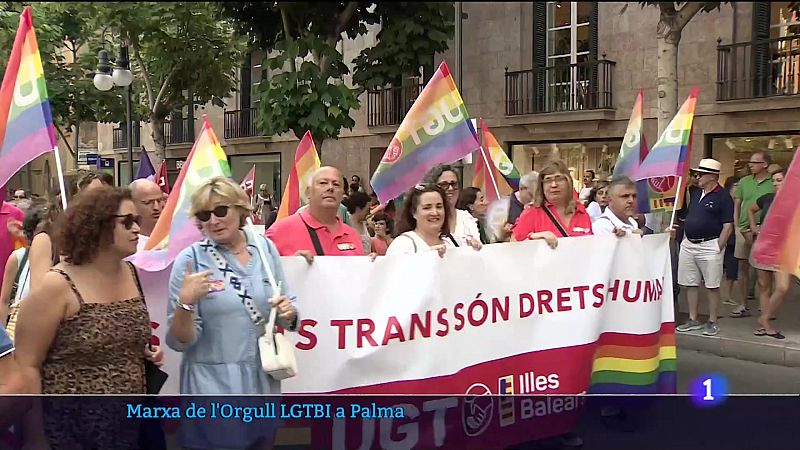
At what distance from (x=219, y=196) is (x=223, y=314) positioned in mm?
399

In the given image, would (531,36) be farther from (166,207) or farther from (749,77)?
(166,207)

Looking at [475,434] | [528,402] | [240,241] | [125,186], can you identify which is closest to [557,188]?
[528,402]

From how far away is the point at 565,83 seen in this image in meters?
2.72

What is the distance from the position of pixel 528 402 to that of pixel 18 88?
96.7 inches

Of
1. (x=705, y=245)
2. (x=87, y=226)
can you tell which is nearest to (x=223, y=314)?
(x=87, y=226)

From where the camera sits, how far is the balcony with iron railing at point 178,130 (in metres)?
2.86

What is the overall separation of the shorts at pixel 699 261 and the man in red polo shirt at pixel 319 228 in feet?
13.8

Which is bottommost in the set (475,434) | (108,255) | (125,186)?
(475,434)

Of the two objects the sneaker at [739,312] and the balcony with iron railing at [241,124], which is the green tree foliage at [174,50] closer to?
the balcony with iron railing at [241,124]

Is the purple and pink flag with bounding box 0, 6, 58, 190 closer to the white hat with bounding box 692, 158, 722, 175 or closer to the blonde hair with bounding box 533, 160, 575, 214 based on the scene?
the blonde hair with bounding box 533, 160, 575, 214

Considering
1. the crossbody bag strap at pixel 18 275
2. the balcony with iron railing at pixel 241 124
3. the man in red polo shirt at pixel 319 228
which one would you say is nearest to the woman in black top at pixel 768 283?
the man in red polo shirt at pixel 319 228

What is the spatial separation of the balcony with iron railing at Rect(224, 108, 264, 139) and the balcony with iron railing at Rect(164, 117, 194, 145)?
172 mm

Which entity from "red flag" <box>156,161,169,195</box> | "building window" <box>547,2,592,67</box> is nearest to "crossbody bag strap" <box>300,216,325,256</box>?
"red flag" <box>156,161,169,195</box>

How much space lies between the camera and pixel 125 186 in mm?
2674
